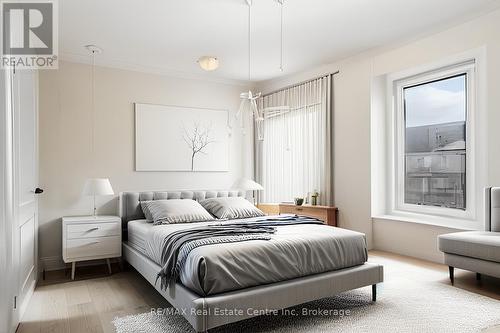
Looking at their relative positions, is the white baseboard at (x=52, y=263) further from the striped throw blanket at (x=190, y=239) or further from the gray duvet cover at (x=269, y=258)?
the striped throw blanket at (x=190, y=239)

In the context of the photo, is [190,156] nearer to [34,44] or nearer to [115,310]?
[34,44]

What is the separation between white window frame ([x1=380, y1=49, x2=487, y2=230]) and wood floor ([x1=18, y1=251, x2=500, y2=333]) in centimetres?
57

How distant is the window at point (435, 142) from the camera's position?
3885mm

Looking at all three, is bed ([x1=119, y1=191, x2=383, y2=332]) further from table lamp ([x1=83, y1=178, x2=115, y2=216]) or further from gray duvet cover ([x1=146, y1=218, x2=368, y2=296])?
table lamp ([x1=83, y1=178, x2=115, y2=216])

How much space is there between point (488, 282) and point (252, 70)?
12.8ft

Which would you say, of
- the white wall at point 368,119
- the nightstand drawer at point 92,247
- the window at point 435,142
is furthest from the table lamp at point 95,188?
the window at point 435,142

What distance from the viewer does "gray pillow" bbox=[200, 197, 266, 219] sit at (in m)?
4.24

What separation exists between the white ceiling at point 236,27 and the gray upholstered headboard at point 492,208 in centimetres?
175

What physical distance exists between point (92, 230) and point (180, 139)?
1.80m

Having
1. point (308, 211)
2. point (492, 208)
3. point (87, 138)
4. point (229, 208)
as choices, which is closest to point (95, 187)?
point (87, 138)

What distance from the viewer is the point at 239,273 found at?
7.75ft

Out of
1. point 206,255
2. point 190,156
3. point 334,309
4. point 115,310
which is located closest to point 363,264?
point 334,309

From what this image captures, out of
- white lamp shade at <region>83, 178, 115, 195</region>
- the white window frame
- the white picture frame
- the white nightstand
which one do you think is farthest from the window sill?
white lamp shade at <region>83, 178, 115, 195</region>

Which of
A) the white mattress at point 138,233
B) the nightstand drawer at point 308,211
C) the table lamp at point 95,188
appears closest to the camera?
the white mattress at point 138,233
